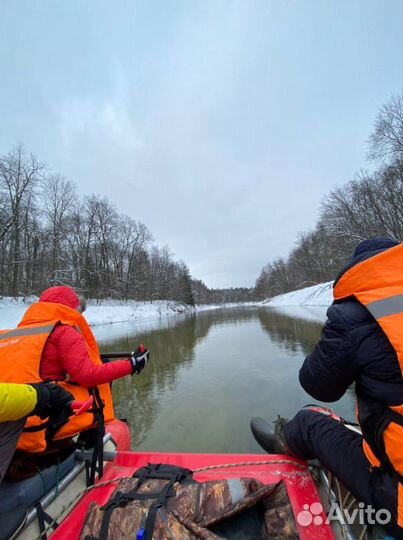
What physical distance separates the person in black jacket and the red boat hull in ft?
0.76

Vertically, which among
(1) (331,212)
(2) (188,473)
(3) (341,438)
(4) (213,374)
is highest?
(1) (331,212)

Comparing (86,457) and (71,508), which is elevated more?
(86,457)

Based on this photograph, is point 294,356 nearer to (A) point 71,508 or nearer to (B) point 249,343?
(B) point 249,343

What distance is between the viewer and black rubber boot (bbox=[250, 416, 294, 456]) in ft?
7.68

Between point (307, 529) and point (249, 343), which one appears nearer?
point (307, 529)

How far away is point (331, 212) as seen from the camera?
33156mm

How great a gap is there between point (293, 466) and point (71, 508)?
1695 millimetres

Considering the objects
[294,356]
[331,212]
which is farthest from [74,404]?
[331,212]

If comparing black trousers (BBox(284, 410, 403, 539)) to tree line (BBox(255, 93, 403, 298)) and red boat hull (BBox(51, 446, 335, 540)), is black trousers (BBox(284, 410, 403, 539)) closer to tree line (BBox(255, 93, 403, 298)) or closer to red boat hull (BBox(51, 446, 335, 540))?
red boat hull (BBox(51, 446, 335, 540))

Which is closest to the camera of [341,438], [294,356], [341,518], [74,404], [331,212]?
[341,518]

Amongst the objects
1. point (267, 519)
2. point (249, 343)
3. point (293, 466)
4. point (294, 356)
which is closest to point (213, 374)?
point (294, 356)

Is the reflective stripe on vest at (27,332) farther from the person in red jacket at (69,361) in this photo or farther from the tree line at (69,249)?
the tree line at (69,249)

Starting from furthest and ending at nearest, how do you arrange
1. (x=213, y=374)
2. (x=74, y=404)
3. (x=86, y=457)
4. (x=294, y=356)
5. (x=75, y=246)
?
(x=75, y=246), (x=294, y=356), (x=213, y=374), (x=86, y=457), (x=74, y=404)

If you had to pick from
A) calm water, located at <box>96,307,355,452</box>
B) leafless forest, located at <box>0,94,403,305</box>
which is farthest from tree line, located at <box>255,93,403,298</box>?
calm water, located at <box>96,307,355,452</box>
